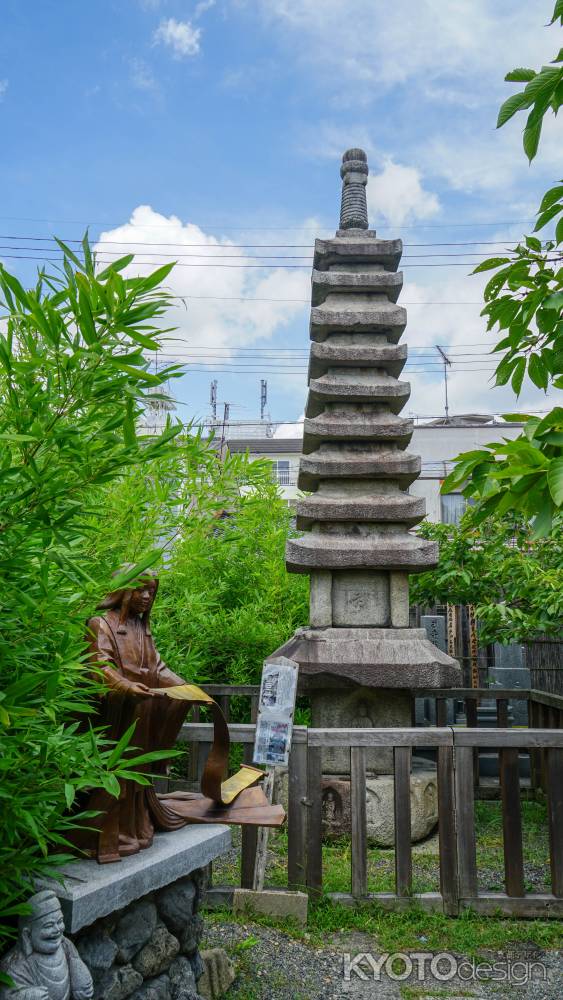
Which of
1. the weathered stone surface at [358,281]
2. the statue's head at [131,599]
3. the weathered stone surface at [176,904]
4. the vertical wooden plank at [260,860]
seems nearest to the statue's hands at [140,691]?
the statue's head at [131,599]

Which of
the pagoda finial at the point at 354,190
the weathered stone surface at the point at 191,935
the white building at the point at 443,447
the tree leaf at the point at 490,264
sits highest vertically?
the white building at the point at 443,447

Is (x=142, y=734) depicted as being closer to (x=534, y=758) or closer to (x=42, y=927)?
(x=42, y=927)

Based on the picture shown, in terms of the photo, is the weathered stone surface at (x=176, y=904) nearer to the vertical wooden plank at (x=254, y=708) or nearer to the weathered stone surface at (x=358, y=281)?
the vertical wooden plank at (x=254, y=708)

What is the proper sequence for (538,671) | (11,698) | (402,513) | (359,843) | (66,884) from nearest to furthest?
(11,698), (66,884), (359,843), (402,513), (538,671)

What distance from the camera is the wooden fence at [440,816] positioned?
182 inches

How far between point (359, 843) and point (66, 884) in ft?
8.97

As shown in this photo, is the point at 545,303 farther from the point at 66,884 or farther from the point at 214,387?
the point at 214,387

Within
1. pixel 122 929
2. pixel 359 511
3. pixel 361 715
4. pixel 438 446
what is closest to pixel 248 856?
pixel 122 929

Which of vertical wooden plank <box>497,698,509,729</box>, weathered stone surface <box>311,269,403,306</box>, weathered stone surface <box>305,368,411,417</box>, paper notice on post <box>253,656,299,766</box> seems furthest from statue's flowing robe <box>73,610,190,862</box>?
vertical wooden plank <box>497,698,509,729</box>

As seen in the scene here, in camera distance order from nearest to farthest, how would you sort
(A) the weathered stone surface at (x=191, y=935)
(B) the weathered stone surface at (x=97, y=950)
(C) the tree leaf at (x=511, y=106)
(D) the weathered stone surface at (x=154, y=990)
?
(C) the tree leaf at (x=511, y=106), (B) the weathered stone surface at (x=97, y=950), (D) the weathered stone surface at (x=154, y=990), (A) the weathered stone surface at (x=191, y=935)

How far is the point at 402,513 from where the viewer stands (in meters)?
7.01

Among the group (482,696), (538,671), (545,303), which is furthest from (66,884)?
(538,671)

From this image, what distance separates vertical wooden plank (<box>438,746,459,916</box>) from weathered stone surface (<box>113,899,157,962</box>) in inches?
95.3

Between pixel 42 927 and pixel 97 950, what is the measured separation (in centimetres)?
46
